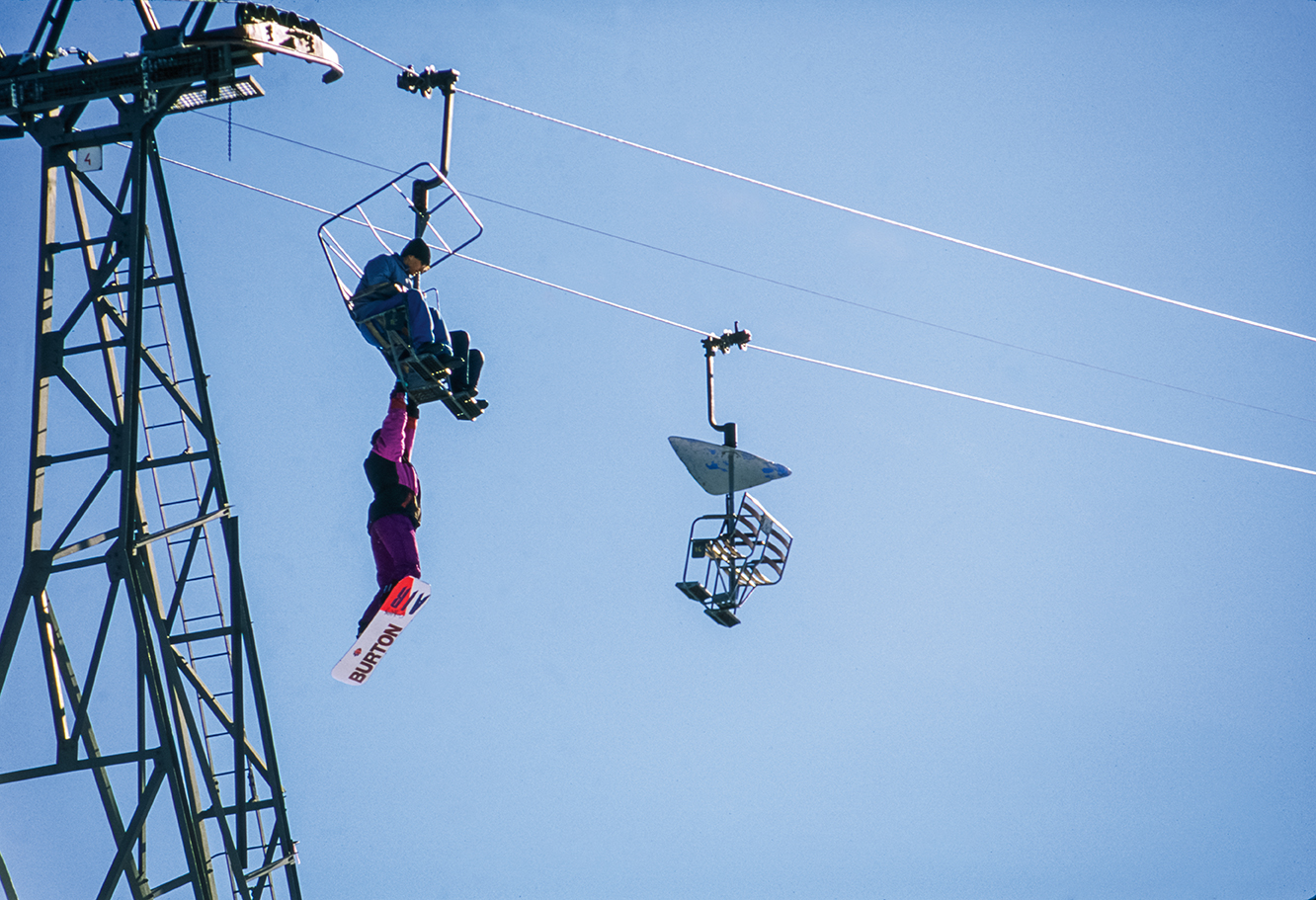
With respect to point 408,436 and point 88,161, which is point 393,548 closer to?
point 408,436

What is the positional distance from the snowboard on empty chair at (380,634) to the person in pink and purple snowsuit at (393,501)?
0.58ft

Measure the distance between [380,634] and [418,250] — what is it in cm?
307

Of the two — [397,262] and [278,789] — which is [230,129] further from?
[278,789]

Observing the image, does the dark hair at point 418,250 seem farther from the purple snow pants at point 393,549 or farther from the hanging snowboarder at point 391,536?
the purple snow pants at point 393,549

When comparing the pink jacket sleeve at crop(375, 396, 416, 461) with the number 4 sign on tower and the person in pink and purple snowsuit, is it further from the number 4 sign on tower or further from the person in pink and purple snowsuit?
the number 4 sign on tower

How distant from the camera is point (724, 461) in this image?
1752 cm

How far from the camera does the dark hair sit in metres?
13.7

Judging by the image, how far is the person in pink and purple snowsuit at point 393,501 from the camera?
1427 centimetres

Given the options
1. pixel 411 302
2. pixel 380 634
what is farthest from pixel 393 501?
pixel 411 302

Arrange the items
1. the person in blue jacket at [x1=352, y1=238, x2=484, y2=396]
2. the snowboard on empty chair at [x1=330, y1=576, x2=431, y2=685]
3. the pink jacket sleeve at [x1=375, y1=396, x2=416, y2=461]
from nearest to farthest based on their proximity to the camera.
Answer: the person in blue jacket at [x1=352, y1=238, x2=484, y2=396] < the snowboard on empty chair at [x1=330, y1=576, x2=431, y2=685] < the pink jacket sleeve at [x1=375, y1=396, x2=416, y2=461]

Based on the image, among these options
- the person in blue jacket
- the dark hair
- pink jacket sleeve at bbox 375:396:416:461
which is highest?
the dark hair

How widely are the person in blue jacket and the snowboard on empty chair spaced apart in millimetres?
1696

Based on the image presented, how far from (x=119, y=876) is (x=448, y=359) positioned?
4658 mm

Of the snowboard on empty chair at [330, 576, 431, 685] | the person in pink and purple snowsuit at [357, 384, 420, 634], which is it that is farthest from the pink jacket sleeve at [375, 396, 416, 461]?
the snowboard on empty chair at [330, 576, 431, 685]
